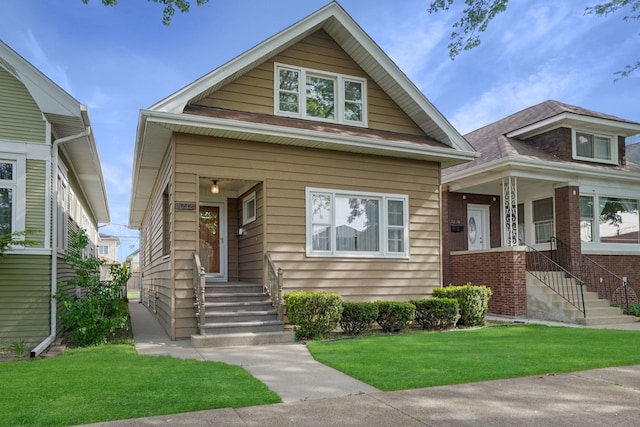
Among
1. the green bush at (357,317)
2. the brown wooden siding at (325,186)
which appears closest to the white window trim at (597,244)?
the brown wooden siding at (325,186)

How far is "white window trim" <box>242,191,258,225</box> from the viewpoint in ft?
34.7

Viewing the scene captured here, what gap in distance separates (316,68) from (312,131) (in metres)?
1.93

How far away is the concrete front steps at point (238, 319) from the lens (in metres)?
8.13

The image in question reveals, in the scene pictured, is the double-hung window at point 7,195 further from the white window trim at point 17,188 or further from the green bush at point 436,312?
the green bush at point 436,312

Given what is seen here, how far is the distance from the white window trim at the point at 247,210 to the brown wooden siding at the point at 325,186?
0.57 meters

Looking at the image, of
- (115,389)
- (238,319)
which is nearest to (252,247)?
(238,319)

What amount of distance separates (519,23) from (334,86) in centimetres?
423

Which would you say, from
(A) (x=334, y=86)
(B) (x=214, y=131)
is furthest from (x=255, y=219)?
(A) (x=334, y=86)

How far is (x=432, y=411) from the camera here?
14.0ft

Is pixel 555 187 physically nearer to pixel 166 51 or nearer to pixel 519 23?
pixel 519 23

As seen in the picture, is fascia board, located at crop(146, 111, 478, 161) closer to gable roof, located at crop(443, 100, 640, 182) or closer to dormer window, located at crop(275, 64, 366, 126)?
dormer window, located at crop(275, 64, 366, 126)

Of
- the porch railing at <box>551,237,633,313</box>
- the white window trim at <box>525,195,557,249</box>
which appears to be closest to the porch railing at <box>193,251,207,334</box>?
the porch railing at <box>551,237,633,313</box>

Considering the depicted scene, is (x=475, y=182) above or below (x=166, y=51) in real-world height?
below

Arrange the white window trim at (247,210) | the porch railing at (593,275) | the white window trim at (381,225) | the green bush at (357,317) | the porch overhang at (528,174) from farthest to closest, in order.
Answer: the porch railing at (593,275) < the porch overhang at (528,174) < the white window trim at (247,210) < the white window trim at (381,225) < the green bush at (357,317)
